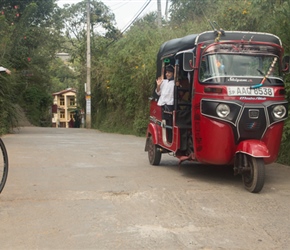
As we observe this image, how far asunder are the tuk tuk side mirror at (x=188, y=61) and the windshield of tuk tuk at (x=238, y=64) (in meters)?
0.17

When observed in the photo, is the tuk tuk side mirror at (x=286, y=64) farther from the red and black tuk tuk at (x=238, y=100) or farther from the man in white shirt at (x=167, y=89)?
the man in white shirt at (x=167, y=89)

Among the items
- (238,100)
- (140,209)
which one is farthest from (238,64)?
(140,209)

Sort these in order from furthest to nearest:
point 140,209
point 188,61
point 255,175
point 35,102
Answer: point 35,102, point 188,61, point 255,175, point 140,209

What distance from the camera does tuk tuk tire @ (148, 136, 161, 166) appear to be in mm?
9142

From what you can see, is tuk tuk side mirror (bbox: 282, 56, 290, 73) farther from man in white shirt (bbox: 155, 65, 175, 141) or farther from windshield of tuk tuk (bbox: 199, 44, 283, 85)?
man in white shirt (bbox: 155, 65, 175, 141)

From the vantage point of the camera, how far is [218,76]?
6.79m

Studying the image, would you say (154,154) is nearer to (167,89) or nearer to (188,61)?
(167,89)

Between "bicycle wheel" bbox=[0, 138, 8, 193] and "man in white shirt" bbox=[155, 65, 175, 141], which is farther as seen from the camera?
"man in white shirt" bbox=[155, 65, 175, 141]

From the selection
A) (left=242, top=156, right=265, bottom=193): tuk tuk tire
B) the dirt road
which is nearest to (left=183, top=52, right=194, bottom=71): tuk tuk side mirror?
(left=242, top=156, right=265, bottom=193): tuk tuk tire

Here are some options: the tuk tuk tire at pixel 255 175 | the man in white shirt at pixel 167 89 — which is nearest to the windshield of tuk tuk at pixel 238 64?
the tuk tuk tire at pixel 255 175

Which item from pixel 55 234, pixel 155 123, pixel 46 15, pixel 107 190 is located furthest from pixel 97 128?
pixel 55 234

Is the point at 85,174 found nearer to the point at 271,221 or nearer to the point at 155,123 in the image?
the point at 155,123

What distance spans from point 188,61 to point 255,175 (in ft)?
7.12

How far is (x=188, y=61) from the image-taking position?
716 cm
